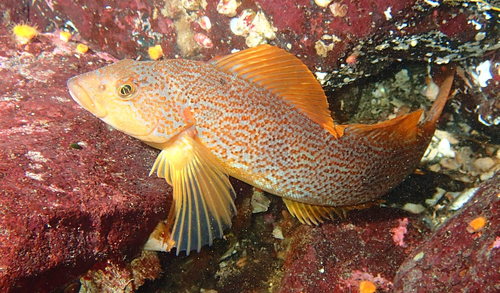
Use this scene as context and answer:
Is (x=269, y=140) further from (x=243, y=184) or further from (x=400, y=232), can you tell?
(x=400, y=232)

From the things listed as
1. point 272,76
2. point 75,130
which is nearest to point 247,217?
point 272,76

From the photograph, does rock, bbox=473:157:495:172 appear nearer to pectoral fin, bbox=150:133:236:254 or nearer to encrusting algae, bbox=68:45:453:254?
encrusting algae, bbox=68:45:453:254

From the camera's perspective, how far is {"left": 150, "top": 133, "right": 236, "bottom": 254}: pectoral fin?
2.64 m

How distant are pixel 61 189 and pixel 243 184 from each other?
1.71 m

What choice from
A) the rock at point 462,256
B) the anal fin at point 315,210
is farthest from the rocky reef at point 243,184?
the anal fin at point 315,210

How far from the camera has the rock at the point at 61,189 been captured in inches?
74.7

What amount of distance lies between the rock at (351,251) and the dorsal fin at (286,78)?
118 cm

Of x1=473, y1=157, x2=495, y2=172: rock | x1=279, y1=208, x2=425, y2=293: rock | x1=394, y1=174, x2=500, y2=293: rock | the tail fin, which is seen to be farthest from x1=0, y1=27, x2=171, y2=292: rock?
x1=473, y1=157, x2=495, y2=172: rock

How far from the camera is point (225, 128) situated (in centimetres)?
272

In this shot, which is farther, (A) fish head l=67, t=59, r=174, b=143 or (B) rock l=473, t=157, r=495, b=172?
(B) rock l=473, t=157, r=495, b=172

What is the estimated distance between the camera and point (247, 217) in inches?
141

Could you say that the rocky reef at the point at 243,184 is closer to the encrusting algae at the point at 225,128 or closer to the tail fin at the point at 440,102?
the tail fin at the point at 440,102

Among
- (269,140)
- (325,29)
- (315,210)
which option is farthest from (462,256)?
(325,29)

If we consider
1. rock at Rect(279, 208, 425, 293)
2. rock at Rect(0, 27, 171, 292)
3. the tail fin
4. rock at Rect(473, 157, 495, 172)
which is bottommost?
rock at Rect(279, 208, 425, 293)
